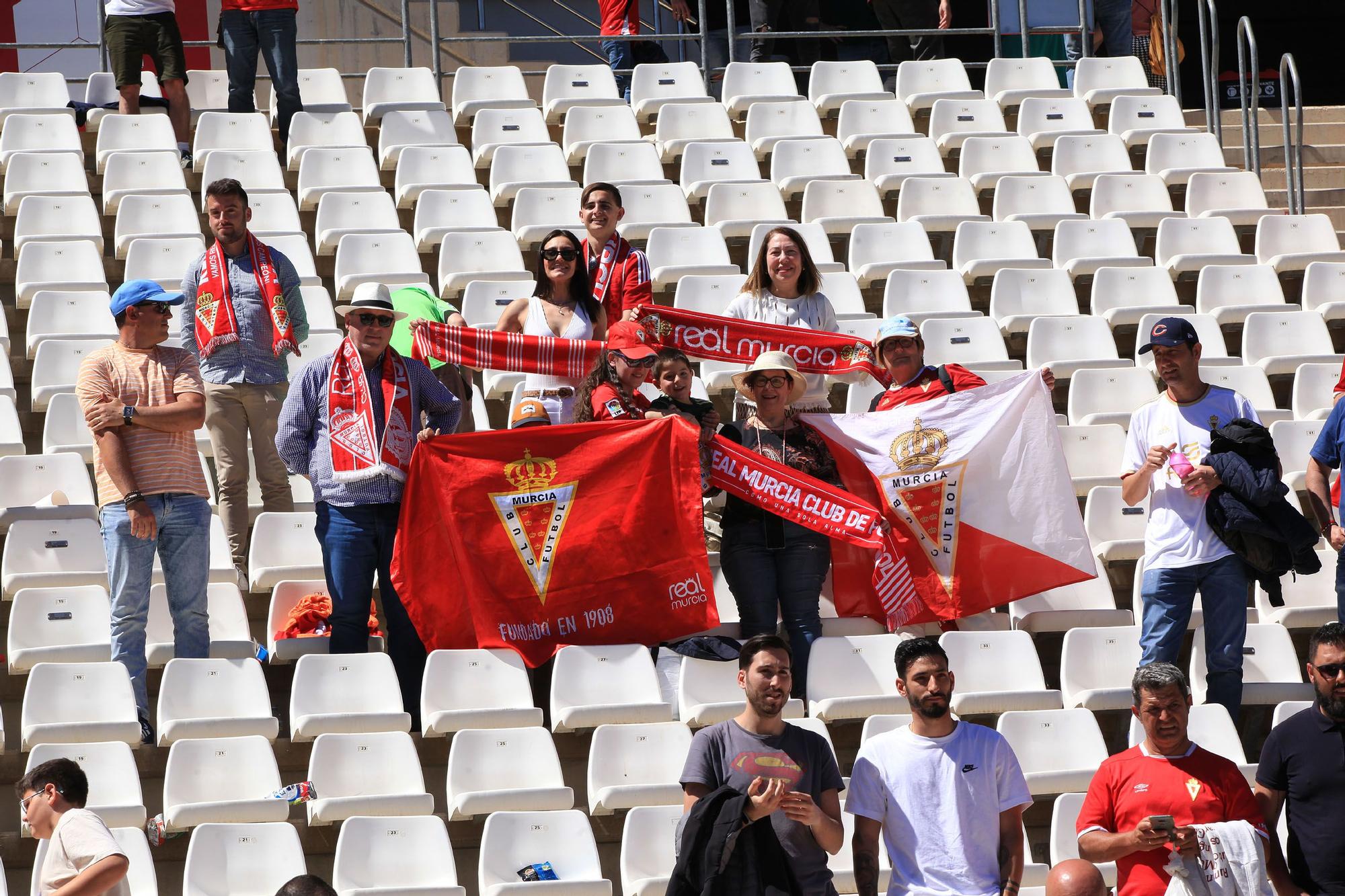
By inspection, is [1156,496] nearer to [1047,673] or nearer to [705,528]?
[1047,673]

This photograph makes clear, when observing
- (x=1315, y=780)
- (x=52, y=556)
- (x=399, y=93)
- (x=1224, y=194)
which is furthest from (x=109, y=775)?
(x=1224, y=194)

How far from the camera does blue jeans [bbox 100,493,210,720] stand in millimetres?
7105

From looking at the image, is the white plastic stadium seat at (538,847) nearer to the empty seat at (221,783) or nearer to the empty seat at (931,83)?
the empty seat at (221,783)

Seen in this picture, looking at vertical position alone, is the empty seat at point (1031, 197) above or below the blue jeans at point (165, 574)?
above

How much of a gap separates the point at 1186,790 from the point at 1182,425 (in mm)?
1829

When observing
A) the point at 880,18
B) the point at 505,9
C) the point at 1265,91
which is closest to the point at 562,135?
the point at 880,18

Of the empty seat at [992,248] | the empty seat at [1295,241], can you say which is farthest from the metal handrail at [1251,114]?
the empty seat at [992,248]

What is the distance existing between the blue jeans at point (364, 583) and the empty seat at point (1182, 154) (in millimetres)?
5660

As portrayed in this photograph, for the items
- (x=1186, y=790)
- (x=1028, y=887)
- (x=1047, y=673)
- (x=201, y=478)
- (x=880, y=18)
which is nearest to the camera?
(x=1186, y=790)

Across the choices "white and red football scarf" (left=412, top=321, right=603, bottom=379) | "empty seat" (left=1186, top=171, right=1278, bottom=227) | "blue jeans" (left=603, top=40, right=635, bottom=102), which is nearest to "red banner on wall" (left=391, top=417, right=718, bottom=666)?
"white and red football scarf" (left=412, top=321, right=603, bottom=379)

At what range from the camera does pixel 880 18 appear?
13375 millimetres

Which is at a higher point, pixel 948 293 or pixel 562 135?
pixel 562 135

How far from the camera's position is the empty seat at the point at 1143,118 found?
38.8 feet

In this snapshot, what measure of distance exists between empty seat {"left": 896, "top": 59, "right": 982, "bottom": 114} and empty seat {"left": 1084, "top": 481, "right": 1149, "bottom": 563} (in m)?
4.39
